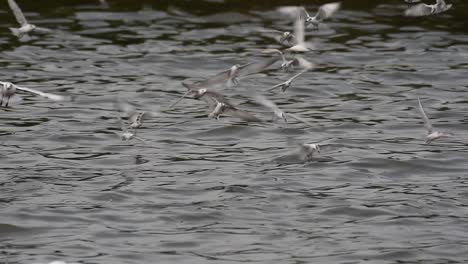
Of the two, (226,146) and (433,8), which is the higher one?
(433,8)

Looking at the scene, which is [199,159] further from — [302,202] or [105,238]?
[105,238]

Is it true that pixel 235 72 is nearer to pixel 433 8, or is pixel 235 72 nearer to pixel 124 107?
pixel 433 8

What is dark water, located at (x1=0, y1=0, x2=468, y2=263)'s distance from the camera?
439 inches

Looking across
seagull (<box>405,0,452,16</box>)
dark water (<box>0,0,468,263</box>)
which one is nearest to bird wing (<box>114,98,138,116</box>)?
dark water (<box>0,0,468,263</box>)

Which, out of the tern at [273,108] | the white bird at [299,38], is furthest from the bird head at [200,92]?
the tern at [273,108]

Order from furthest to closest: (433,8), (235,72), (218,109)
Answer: (433,8) < (218,109) < (235,72)

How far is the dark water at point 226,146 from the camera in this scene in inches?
439

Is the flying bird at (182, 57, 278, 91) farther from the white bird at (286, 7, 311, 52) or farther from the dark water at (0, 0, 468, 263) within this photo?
the dark water at (0, 0, 468, 263)

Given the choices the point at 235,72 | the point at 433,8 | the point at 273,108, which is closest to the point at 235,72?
the point at 235,72

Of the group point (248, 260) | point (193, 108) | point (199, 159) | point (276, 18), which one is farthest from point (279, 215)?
point (276, 18)

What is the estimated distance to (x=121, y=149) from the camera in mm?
14539

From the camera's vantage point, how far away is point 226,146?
48.8ft

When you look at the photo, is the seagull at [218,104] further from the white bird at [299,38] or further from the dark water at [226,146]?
the white bird at [299,38]

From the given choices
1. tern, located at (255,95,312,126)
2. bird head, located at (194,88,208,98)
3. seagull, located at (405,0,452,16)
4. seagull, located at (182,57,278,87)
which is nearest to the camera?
seagull, located at (182,57,278,87)
